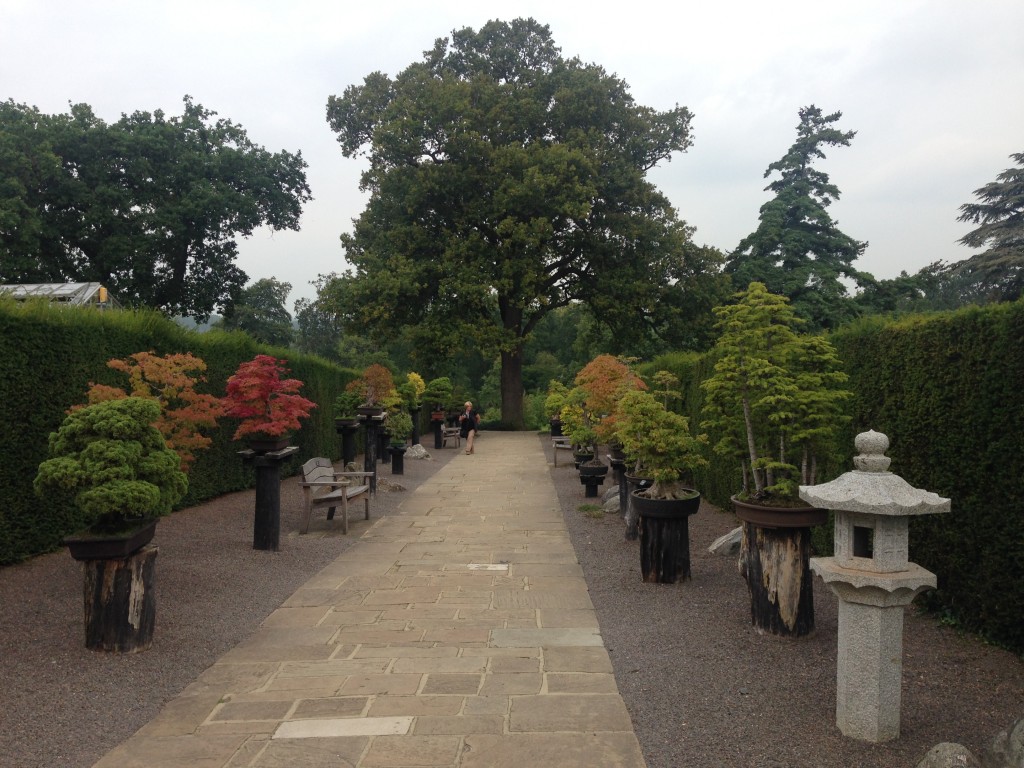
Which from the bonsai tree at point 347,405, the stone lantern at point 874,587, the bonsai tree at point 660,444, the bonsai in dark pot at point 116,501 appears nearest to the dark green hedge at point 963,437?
the stone lantern at point 874,587

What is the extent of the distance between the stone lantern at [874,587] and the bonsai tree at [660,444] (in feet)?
9.04

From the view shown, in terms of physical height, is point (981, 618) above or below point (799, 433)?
below

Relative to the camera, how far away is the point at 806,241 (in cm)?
2323

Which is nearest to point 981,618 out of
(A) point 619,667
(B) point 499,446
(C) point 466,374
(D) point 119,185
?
(A) point 619,667

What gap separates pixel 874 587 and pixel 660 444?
3.01 metres

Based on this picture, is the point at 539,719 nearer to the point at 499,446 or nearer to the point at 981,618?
the point at 981,618

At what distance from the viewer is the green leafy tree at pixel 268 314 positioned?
46219 millimetres

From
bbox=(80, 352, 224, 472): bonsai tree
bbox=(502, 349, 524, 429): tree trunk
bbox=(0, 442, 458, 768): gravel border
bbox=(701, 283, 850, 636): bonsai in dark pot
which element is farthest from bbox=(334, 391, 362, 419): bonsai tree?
bbox=(502, 349, 524, 429): tree trunk

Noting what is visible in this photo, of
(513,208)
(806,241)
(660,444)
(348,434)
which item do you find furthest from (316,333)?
(660,444)

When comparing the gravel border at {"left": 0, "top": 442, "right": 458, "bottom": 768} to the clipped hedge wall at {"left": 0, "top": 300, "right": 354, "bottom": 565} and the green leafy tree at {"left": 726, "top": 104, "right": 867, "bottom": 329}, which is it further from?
the green leafy tree at {"left": 726, "top": 104, "right": 867, "bottom": 329}

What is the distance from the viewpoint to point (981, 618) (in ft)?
14.3

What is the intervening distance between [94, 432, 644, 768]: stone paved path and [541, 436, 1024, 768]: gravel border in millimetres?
212

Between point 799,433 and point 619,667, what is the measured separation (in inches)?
77.9

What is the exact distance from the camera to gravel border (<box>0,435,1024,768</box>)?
3.19 meters
